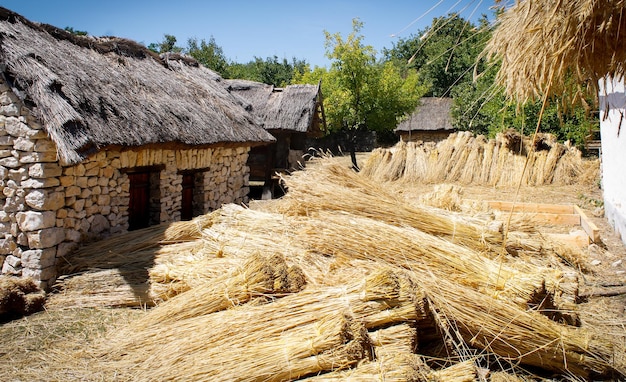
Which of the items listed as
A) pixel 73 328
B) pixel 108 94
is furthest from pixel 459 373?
pixel 108 94

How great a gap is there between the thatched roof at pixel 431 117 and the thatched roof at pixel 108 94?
19.1 metres

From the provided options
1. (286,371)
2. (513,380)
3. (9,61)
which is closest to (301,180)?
(286,371)

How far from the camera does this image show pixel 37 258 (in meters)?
5.99

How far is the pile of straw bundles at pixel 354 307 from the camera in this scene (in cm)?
351

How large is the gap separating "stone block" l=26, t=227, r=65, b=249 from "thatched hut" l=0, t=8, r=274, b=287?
1 centimetres

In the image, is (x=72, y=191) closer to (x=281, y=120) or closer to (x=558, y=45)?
(x=558, y=45)

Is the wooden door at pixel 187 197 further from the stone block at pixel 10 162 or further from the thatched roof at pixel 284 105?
the thatched roof at pixel 284 105

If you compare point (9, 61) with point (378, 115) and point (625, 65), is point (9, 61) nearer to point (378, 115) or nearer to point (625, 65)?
point (625, 65)

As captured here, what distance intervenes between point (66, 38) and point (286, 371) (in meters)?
7.07

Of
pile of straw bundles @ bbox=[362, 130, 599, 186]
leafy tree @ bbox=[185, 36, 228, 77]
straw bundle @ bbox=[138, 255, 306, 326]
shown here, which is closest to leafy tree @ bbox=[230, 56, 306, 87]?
leafy tree @ bbox=[185, 36, 228, 77]

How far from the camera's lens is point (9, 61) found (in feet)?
19.6

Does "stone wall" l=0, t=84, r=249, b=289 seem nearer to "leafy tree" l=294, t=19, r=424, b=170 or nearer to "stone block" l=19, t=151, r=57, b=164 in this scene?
"stone block" l=19, t=151, r=57, b=164

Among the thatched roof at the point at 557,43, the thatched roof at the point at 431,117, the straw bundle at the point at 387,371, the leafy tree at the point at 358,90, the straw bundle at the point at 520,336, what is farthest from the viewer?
the thatched roof at the point at 431,117

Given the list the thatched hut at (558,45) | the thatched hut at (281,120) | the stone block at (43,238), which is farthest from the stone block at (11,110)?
the thatched hut at (281,120)
